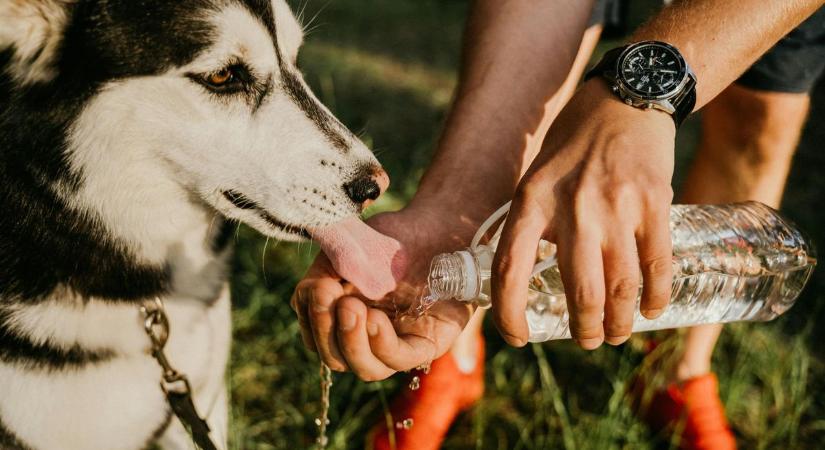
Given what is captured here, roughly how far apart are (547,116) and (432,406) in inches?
38.0

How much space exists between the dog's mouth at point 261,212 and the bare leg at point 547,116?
1.74 ft

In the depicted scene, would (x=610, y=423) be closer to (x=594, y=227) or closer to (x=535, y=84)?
(x=535, y=84)

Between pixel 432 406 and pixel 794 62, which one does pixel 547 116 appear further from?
pixel 432 406

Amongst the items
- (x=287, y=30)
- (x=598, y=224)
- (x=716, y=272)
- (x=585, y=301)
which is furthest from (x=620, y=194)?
(x=287, y=30)

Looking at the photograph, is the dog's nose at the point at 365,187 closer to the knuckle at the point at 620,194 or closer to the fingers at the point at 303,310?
the fingers at the point at 303,310

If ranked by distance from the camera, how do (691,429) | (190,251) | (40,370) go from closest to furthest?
(40,370) → (190,251) → (691,429)

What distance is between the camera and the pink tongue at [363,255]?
139 cm

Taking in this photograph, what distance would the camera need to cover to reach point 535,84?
1647mm

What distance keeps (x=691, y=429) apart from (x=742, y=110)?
0.98 metres

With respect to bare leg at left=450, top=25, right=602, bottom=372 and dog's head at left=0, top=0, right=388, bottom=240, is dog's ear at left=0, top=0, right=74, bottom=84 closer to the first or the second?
dog's head at left=0, top=0, right=388, bottom=240

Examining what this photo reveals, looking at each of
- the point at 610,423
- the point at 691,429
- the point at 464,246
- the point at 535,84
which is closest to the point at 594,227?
the point at 464,246

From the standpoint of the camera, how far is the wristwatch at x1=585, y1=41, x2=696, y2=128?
1160mm

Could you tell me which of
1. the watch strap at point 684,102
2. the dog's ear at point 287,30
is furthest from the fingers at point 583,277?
Result: the dog's ear at point 287,30

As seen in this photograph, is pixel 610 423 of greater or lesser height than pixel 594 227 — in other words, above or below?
below
